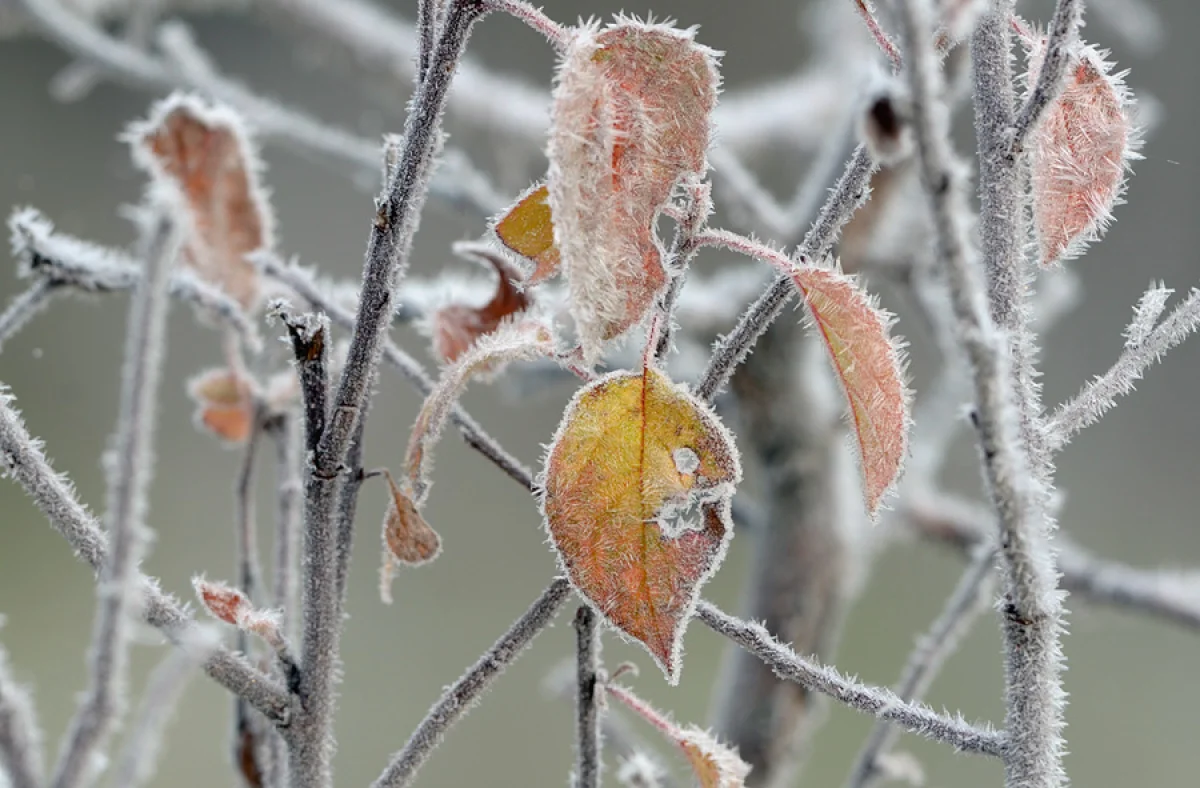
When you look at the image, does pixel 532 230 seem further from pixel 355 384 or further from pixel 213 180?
pixel 213 180

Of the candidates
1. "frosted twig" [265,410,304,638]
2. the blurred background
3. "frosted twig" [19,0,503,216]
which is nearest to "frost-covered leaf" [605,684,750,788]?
"frosted twig" [265,410,304,638]

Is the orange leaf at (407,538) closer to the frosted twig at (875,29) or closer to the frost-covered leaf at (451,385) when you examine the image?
the frost-covered leaf at (451,385)

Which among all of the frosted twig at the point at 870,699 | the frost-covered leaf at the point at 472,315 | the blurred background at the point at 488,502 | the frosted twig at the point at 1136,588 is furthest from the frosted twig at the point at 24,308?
the blurred background at the point at 488,502

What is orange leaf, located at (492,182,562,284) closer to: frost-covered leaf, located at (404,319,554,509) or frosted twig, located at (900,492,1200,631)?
frost-covered leaf, located at (404,319,554,509)

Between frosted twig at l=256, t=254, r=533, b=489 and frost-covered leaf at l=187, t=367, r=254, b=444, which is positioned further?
frost-covered leaf at l=187, t=367, r=254, b=444

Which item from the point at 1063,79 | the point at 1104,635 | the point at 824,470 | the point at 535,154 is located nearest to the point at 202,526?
the point at 535,154

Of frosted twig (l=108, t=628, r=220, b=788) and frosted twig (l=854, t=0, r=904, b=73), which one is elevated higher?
frosted twig (l=854, t=0, r=904, b=73)

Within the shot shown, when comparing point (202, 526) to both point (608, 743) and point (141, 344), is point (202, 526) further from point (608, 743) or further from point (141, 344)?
point (141, 344)
